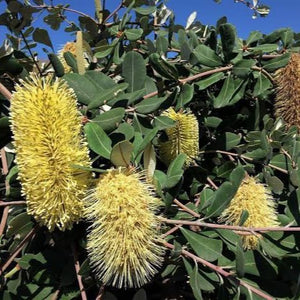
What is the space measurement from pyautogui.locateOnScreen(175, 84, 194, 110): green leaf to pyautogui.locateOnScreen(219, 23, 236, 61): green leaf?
18 cm

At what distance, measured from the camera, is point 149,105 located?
3.58 feet

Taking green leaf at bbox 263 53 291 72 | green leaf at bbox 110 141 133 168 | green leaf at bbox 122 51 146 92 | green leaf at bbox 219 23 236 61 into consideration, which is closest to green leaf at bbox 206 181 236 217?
green leaf at bbox 110 141 133 168

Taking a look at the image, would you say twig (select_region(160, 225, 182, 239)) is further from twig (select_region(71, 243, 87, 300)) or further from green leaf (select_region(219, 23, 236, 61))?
green leaf (select_region(219, 23, 236, 61))

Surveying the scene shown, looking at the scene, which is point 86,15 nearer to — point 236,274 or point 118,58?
point 118,58

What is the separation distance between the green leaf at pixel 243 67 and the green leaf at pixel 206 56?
0.05 metres

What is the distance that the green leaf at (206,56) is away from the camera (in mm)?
1239

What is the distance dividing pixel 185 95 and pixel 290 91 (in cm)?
48

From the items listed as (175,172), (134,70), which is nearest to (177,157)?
(175,172)

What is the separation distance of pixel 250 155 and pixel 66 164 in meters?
0.72

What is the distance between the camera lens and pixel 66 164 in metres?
0.86

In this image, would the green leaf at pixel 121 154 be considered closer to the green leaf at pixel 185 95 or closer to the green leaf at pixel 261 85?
the green leaf at pixel 185 95

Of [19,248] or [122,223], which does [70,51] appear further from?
[122,223]

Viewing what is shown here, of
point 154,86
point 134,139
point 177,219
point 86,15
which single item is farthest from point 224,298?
point 86,15

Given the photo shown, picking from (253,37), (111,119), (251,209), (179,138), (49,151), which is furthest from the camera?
(253,37)
